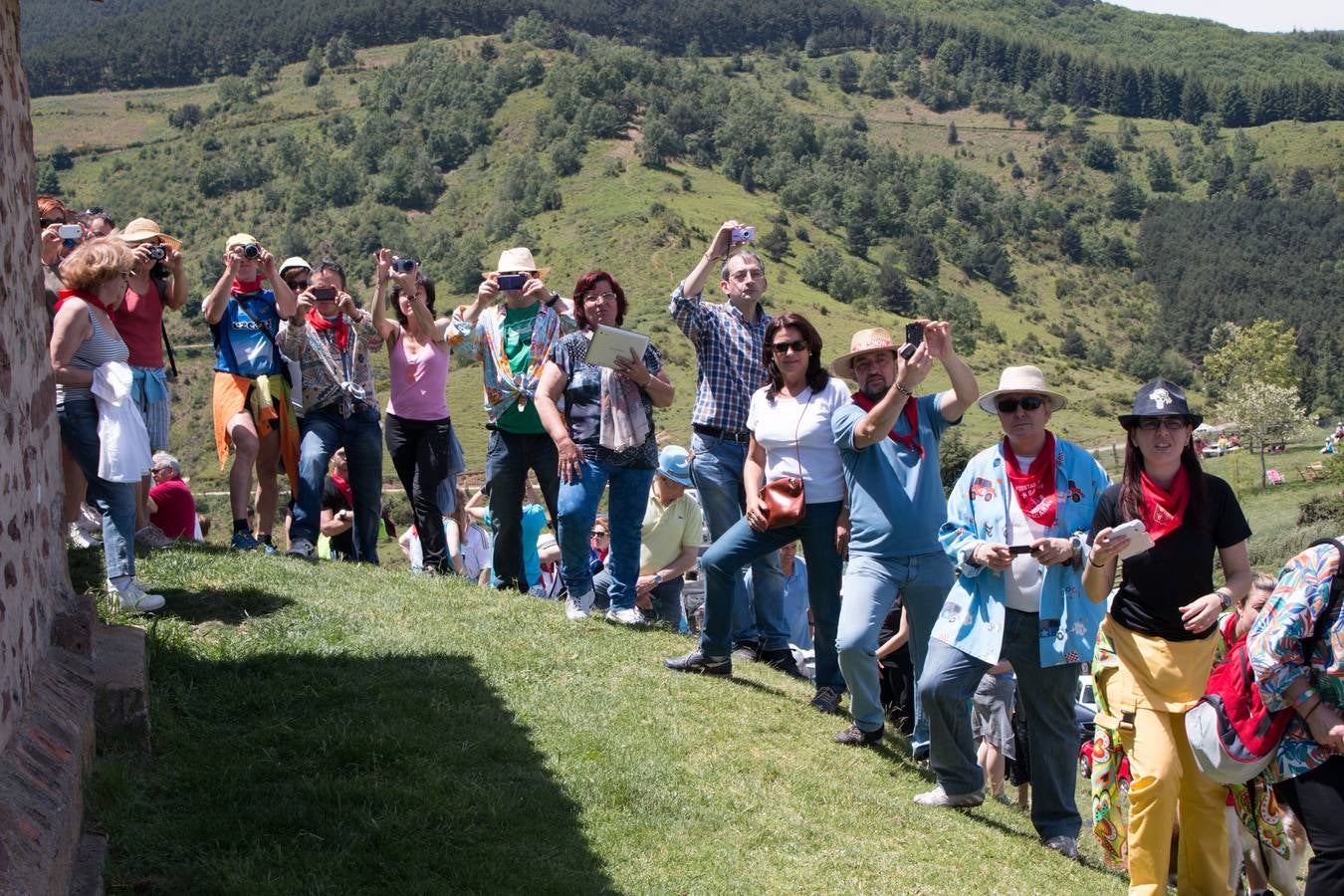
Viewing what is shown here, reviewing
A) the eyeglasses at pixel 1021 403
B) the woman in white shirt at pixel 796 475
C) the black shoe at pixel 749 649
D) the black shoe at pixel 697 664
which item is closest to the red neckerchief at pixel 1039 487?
the eyeglasses at pixel 1021 403

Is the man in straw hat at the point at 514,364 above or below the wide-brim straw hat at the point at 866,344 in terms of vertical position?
below

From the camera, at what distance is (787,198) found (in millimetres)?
139000

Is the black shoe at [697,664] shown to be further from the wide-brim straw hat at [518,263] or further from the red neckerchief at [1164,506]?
the red neckerchief at [1164,506]

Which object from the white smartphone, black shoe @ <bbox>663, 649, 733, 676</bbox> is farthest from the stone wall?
the white smartphone

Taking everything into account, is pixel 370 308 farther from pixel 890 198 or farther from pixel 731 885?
pixel 890 198

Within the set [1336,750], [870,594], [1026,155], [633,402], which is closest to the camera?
[1336,750]

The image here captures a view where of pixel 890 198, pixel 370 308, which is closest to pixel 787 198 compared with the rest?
pixel 890 198

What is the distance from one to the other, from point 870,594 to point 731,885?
1.90 meters

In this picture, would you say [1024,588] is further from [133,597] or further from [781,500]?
[133,597]

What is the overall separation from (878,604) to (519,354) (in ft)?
10.7

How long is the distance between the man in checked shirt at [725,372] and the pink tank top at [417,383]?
205 centimetres

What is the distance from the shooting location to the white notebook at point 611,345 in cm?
781

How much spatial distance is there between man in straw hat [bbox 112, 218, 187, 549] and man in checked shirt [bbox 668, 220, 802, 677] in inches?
125

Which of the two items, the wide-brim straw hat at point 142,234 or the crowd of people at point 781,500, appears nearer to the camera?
the crowd of people at point 781,500
